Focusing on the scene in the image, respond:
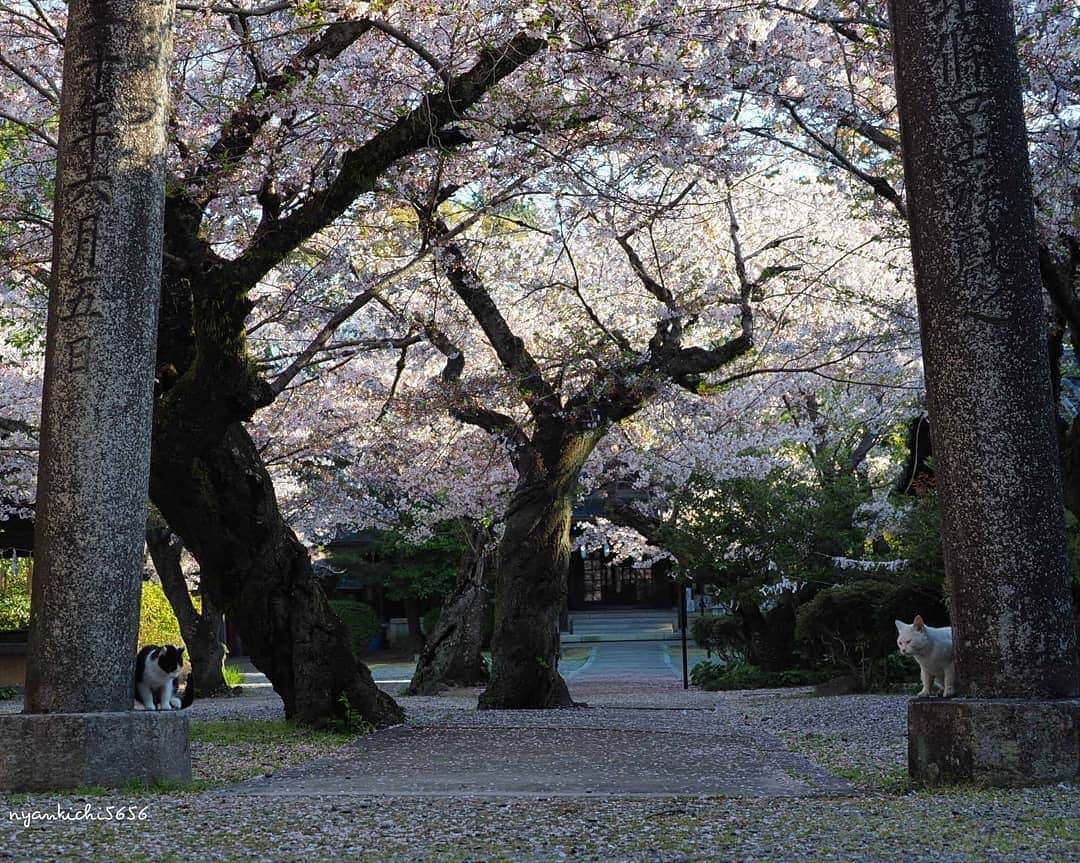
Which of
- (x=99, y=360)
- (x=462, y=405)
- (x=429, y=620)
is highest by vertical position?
(x=462, y=405)

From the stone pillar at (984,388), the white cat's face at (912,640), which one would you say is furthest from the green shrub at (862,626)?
the stone pillar at (984,388)

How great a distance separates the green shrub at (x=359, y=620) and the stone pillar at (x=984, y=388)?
76.2 feet

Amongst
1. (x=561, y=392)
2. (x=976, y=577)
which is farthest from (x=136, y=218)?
(x=561, y=392)

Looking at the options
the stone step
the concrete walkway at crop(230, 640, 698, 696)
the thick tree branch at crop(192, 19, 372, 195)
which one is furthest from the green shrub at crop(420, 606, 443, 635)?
the thick tree branch at crop(192, 19, 372, 195)

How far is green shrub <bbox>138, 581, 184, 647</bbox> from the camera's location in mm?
19344

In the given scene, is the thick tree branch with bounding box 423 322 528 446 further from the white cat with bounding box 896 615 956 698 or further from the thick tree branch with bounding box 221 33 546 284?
the white cat with bounding box 896 615 956 698

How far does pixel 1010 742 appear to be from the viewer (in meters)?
4.90

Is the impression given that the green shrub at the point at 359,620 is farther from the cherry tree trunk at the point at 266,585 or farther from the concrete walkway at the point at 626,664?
the cherry tree trunk at the point at 266,585

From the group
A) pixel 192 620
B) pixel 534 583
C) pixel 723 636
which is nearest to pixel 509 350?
pixel 534 583

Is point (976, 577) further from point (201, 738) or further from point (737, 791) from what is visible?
point (201, 738)

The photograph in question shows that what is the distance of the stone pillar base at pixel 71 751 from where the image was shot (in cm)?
506

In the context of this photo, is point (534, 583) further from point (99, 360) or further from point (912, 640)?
point (99, 360)

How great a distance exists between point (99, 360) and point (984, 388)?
4313 millimetres

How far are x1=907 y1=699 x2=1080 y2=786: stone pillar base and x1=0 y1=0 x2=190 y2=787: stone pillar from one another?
3766 millimetres
